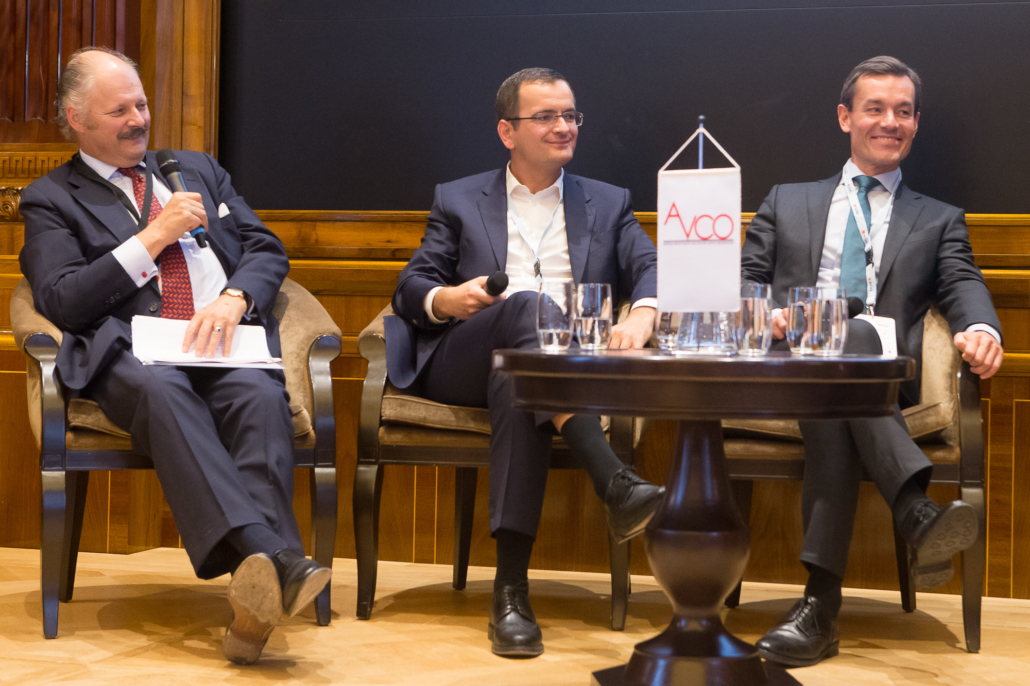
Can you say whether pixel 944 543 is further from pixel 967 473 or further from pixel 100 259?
pixel 100 259

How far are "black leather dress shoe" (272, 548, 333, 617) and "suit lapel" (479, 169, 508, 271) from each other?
104cm

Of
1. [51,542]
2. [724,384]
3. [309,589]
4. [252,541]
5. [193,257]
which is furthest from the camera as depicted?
[193,257]

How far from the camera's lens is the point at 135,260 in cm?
245

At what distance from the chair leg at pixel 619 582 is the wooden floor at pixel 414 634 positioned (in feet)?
0.13

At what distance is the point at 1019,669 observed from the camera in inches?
84.5

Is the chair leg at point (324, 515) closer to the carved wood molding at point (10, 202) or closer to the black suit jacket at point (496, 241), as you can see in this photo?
the black suit jacket at point (496, 241)

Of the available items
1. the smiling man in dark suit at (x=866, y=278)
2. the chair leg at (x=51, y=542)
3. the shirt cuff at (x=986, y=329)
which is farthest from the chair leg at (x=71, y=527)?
the shirt cuff at (x=986, y=329)

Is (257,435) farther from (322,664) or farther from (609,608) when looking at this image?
(609,608)

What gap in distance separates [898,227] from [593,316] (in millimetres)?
1255

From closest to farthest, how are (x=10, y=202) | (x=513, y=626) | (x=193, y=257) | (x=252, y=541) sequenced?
(x=252, y=541), (x=513, y=626), (x=193, y=257), (x=10, y=202)

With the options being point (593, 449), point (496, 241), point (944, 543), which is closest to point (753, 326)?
point (593, 449)

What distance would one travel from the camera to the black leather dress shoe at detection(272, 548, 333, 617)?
6.37 feet

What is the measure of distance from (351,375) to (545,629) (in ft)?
3.77

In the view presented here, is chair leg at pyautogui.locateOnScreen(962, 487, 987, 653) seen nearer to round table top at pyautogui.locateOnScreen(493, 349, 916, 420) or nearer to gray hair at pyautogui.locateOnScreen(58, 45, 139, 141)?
round table top at pyautogui.locateOnScreen(493, 349, 916, 420)
